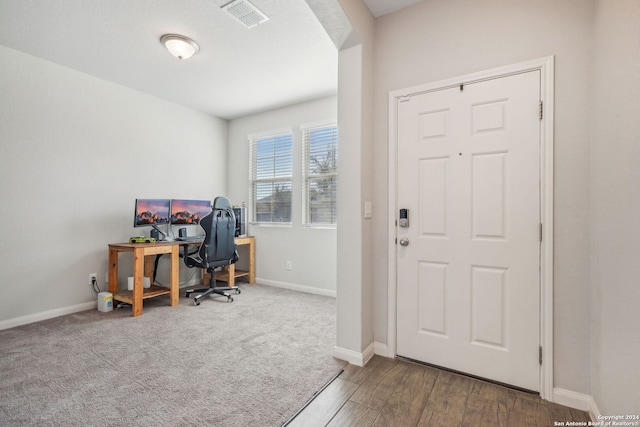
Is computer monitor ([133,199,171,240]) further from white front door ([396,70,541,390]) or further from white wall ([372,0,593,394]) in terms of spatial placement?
white wall ([372,0,593,394])

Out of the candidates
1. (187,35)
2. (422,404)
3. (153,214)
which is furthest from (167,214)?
(422,404)

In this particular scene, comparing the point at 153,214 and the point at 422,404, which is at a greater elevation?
the point at 153,214

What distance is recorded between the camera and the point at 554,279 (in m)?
1.67

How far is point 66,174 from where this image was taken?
10.5 ft

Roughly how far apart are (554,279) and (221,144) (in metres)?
4.77

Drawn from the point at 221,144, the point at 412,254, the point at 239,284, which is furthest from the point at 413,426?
the point at 221,144

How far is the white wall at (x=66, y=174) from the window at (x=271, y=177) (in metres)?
1.27

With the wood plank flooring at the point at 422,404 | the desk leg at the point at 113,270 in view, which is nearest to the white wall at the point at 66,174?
the desk leg at the point at 113,270

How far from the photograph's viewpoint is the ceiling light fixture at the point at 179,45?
8.53 ft

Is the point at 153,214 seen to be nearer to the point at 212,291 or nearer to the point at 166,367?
the point at 212,291

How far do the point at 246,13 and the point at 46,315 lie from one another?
3.64 m

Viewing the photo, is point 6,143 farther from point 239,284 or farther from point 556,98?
point 556,98

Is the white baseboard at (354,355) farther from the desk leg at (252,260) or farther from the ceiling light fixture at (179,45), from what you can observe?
the ceiling light fixture at (179,45)

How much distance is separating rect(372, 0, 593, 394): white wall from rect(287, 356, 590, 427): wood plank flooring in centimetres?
27
